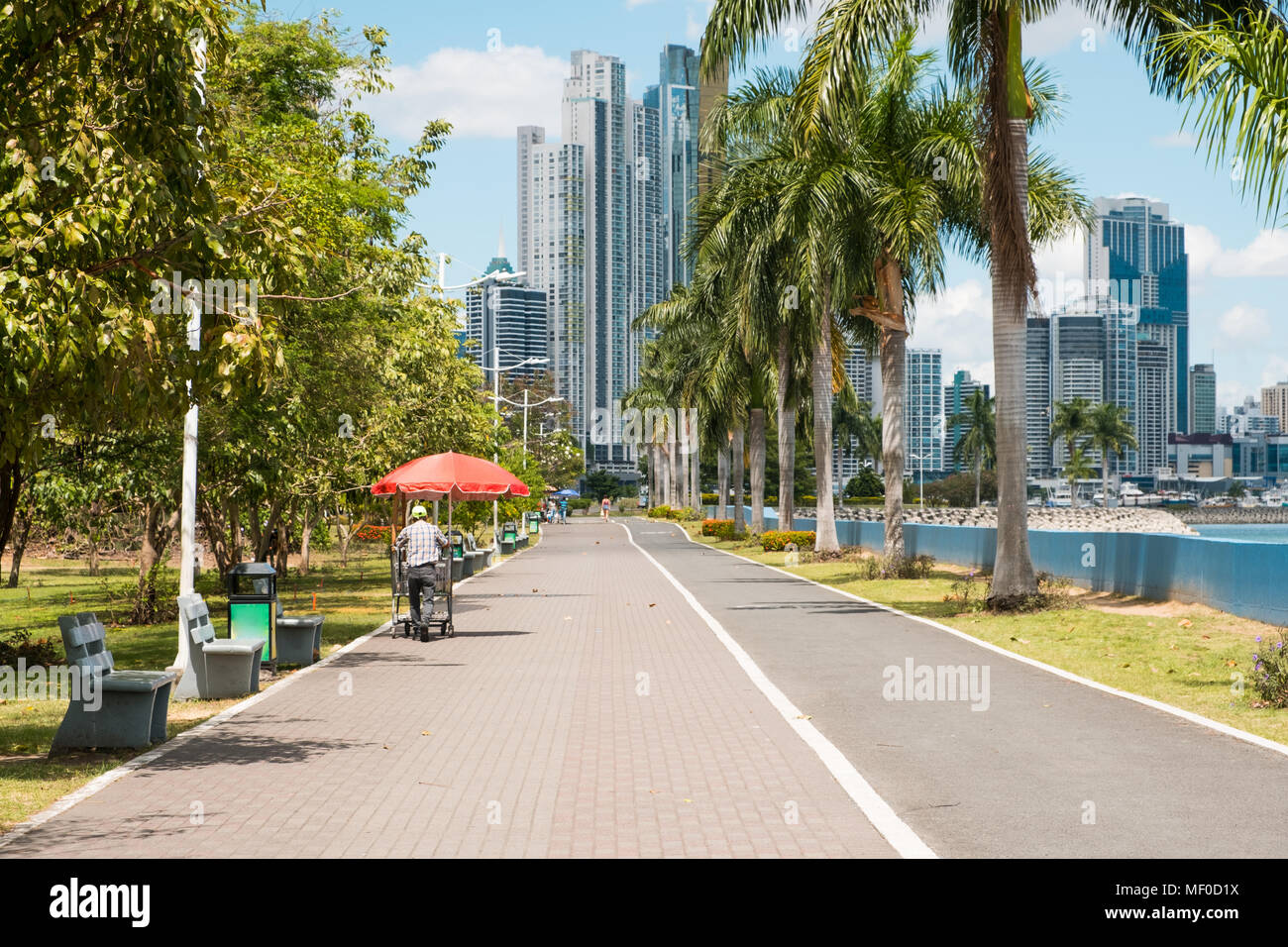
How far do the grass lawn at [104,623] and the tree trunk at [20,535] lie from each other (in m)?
0.51

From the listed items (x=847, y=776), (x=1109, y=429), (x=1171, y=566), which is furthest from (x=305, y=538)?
(x=1109, y=429)

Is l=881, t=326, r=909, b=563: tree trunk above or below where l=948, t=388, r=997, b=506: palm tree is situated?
below

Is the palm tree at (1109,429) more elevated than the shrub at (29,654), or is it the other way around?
the palm tree at (1109,429)

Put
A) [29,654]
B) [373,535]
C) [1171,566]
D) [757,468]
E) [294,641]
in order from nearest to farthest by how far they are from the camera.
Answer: [294,641] → [29,654] → [1171,566] → [757,468] → [373,535]

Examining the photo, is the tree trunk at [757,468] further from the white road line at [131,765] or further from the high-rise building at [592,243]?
the high-rise building at [592,243]

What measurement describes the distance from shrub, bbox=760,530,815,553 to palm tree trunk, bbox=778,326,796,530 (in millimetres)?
1344

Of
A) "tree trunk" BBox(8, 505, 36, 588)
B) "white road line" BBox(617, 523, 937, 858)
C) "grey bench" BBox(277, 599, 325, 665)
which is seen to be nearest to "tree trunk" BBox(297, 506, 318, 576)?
"tree trunk" BBox(8, 505, 36, 588)

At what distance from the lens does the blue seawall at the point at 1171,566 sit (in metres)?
18.0

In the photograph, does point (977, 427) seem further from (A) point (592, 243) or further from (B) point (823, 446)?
(B) point (823, 446)

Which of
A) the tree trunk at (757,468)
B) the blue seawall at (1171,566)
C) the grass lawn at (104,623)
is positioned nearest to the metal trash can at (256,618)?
the grass lawn at (104,623)

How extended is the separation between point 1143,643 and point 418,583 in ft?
31.4

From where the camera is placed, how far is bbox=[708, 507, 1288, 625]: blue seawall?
1805cm

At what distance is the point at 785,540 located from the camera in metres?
45.4

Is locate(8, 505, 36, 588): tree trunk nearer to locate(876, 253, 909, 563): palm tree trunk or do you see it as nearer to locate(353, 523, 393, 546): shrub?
locate(353, 523, 393, 546): shrub
